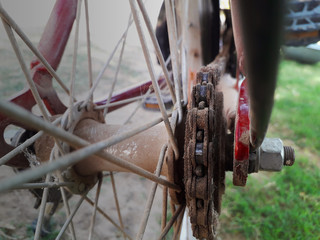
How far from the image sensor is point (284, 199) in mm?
1428

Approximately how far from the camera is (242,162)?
0.61 metres

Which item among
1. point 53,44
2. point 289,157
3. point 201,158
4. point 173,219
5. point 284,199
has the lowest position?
point 284,199

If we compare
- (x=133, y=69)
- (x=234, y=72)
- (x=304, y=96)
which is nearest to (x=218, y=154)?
(x=234, y=72)

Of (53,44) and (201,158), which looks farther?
(53,44)

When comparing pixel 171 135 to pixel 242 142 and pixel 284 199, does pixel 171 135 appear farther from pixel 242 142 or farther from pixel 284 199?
pixel 284 199

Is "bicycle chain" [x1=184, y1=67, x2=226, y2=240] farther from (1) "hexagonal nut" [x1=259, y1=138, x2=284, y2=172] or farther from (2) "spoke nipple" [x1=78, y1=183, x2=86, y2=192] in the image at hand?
(2) "spoke nipple" [x1=78, y1=183, x2=86, y2=192]

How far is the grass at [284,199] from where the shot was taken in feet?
4.22

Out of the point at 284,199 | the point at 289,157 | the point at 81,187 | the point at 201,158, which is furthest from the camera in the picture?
the point at 284,199

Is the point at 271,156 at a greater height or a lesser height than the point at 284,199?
greater

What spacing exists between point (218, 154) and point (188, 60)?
21.1 inches

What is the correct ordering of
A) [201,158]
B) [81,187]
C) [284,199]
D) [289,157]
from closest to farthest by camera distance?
[201,158] < [289,157] < [81,187] < [284,199]

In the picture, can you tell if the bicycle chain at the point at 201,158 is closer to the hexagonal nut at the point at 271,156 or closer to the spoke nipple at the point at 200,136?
the spoke nipple at the point at 200,136

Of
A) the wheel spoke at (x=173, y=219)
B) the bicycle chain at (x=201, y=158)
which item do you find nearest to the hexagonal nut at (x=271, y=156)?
the bicycle chain at (x=201, y=158)

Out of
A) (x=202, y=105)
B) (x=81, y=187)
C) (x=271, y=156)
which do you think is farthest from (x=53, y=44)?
(x=271, y=156)
